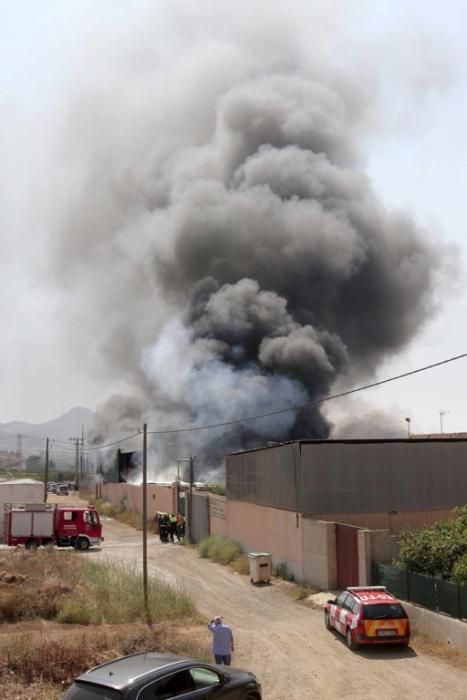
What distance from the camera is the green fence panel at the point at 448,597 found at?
51.0 feet

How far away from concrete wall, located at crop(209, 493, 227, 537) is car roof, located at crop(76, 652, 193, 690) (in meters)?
26.1

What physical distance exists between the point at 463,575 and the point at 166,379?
2073 inches

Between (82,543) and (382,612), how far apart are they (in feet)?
81.4

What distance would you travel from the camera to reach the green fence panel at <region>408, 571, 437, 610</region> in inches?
651

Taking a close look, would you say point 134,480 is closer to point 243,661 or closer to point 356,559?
point 356,559

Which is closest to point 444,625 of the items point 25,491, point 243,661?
point 243,661

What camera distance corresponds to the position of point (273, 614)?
20.5m

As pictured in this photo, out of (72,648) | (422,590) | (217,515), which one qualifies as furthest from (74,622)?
(217,515)

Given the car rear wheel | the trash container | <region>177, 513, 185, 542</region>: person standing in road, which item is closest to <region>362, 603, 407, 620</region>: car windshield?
the car rear wheel

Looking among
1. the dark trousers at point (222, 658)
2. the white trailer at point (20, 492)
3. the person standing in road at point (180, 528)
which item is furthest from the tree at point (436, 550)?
the white trailer at point (20, 492)

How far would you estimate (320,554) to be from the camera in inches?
894

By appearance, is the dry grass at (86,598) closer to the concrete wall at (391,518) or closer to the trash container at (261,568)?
the trash container at (261,568)

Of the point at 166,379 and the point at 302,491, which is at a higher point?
the point at 166,379

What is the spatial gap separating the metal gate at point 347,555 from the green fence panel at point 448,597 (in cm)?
463
